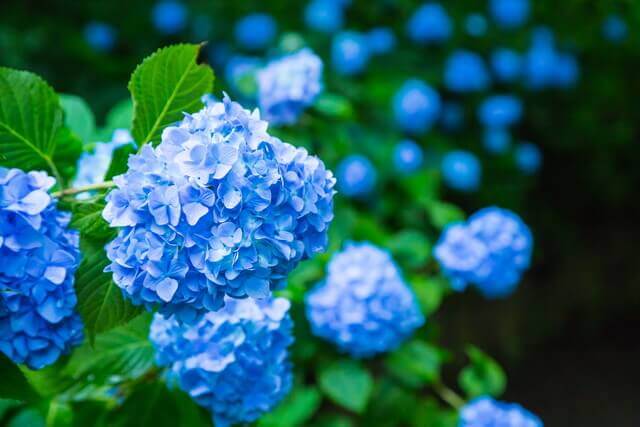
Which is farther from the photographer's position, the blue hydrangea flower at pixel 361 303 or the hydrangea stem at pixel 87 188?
the blue hydrangea flower at pixel 361 303

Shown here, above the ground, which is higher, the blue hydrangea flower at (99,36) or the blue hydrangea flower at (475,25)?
the blue hydrangea flower at (475,25)

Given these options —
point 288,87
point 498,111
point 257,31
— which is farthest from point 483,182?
point 288,87

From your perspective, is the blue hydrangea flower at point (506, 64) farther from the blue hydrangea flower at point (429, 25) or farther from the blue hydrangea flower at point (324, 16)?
the blue hydrangea flower at point (324, 16)

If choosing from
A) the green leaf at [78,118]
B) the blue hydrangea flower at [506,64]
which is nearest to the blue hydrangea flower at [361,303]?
the green leaf at [78,118]

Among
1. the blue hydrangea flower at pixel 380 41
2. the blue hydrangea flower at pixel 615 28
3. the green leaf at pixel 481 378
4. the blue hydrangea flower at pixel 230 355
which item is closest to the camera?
the blue hydrangea flower at pixel 230 355

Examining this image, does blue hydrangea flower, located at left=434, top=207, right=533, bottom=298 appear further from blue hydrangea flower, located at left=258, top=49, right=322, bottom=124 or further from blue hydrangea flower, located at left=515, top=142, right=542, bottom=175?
blue hydrangea flower, located at left=515, top=142, right=542, bottom=175

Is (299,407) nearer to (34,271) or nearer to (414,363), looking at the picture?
(414,363)

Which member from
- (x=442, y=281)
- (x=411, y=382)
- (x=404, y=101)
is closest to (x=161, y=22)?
(x=404, y=101)
